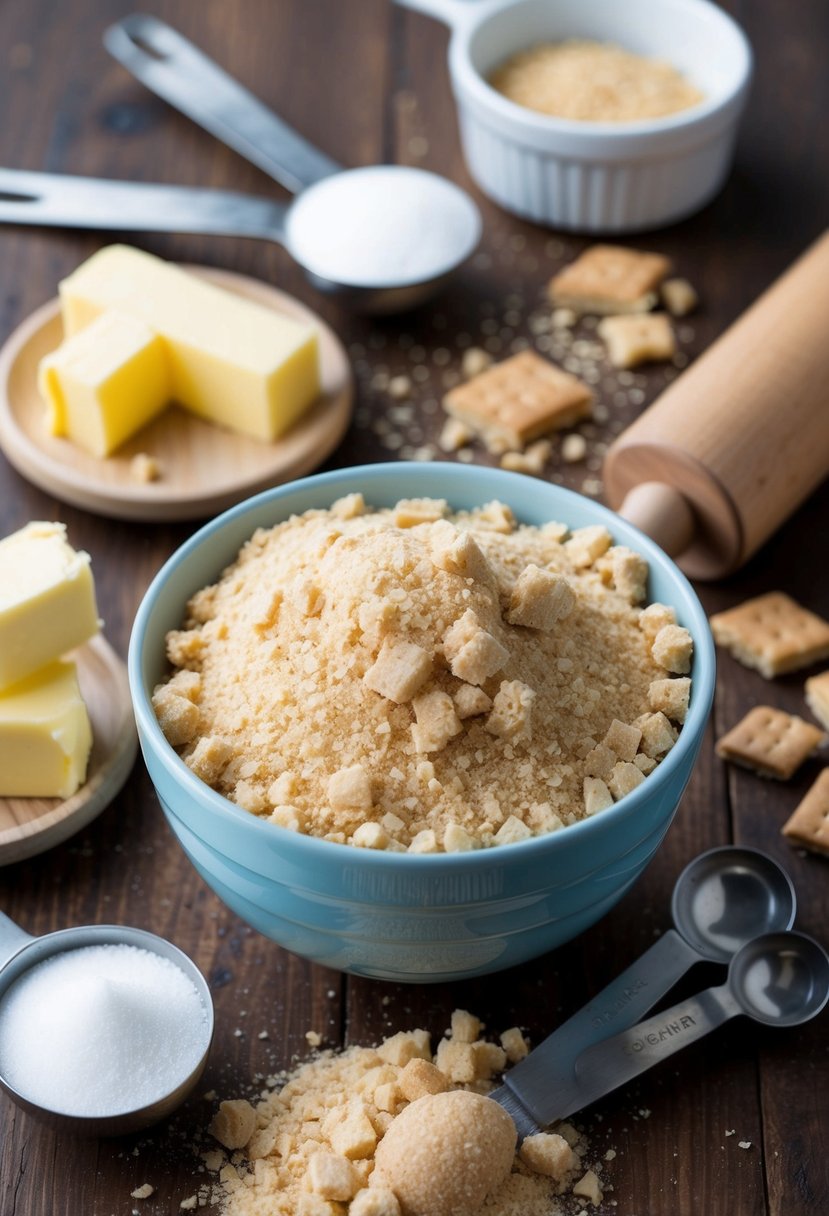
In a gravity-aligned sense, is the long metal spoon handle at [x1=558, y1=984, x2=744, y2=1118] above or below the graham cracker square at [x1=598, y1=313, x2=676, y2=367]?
below

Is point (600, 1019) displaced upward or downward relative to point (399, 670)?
downward

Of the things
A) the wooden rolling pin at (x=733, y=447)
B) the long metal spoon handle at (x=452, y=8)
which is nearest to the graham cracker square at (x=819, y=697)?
the wooden rolling pin at (x=733, y=447)

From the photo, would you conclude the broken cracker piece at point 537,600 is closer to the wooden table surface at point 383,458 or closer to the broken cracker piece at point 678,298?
the wooden table surface at point 383,458

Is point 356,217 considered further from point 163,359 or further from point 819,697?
point 819,697

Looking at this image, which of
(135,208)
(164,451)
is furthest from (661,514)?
(135,208)

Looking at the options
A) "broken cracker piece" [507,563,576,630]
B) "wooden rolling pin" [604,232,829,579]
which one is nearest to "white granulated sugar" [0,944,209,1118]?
"broken cracker piece" [507,563,576,630]

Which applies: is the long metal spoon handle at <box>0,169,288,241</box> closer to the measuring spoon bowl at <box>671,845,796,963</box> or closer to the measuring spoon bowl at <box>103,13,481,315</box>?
the measuring spoon bowl at <box>103,13,481,315</box>
